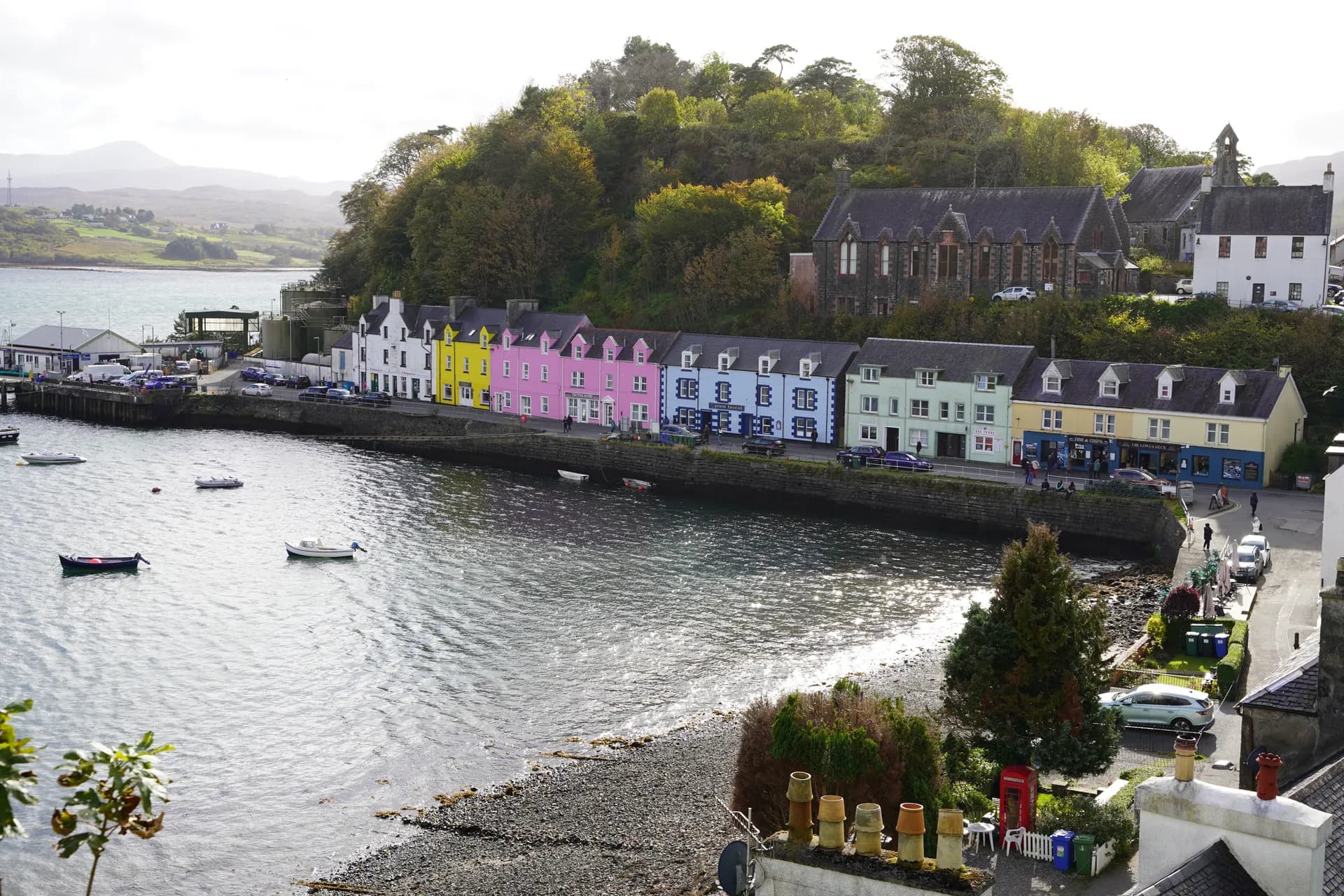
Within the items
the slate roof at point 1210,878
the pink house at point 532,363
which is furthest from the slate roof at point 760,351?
the slate roof at point 1210,878

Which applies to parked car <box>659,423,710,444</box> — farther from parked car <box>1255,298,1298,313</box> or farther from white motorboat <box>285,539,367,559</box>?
parked car <box>1255,298,1298,313</box>

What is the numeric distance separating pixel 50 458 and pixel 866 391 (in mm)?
39958

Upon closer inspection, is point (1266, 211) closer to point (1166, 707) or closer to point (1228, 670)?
point (1228, 670)

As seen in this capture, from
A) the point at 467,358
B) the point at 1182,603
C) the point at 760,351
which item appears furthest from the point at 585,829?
the point at 467,358

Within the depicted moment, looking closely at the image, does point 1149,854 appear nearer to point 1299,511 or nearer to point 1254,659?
point 1254,659

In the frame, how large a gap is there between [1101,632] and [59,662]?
89.2 feet

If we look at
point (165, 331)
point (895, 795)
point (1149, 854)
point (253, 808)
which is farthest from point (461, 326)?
point (165, 331)

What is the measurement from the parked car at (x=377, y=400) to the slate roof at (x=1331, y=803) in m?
69.6

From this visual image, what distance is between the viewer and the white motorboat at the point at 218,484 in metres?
61.8

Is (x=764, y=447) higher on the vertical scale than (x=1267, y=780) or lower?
lower

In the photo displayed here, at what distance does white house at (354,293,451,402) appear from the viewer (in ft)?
269

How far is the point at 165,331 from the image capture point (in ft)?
557

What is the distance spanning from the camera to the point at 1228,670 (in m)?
30.3

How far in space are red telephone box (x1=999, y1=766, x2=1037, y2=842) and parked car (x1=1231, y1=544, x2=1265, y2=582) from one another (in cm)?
2022
